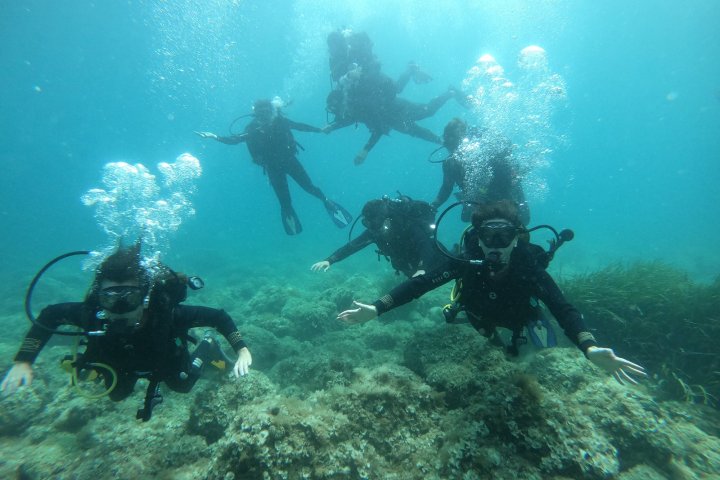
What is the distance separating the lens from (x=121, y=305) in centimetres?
387

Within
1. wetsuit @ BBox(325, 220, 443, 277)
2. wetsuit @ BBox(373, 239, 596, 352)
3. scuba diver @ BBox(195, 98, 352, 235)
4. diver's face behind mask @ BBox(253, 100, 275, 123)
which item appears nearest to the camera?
wetsuit @ BBox(373, 239, 596, 352)

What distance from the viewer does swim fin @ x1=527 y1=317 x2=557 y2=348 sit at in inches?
162

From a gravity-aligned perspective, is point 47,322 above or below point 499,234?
below

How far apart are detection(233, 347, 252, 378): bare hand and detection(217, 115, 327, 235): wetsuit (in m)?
9.12

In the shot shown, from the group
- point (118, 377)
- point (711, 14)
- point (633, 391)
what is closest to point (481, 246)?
point (633, 391)

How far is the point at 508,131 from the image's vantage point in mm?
14523

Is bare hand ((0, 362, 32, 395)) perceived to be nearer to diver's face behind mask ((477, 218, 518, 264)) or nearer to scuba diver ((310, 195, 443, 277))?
scuba diver ((310, 195, 443, 277))

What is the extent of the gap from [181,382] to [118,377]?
775mm

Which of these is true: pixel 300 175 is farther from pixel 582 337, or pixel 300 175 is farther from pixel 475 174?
pixel 582 337

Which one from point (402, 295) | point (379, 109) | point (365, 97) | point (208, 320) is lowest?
point (208, 320)

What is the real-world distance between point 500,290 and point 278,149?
10.8 m

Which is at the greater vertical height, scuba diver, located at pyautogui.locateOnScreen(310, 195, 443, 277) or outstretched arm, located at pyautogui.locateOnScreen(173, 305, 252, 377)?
scuba diver, located at pyautogui.locateOnScreen(310, 195, 443, 277)

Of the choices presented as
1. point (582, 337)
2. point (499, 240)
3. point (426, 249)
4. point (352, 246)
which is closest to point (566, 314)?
point (582, 337)

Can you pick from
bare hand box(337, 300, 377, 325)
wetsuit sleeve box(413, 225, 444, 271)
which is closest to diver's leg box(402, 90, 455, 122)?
wetsuit sleeve box(413, 225, 444, 271)
